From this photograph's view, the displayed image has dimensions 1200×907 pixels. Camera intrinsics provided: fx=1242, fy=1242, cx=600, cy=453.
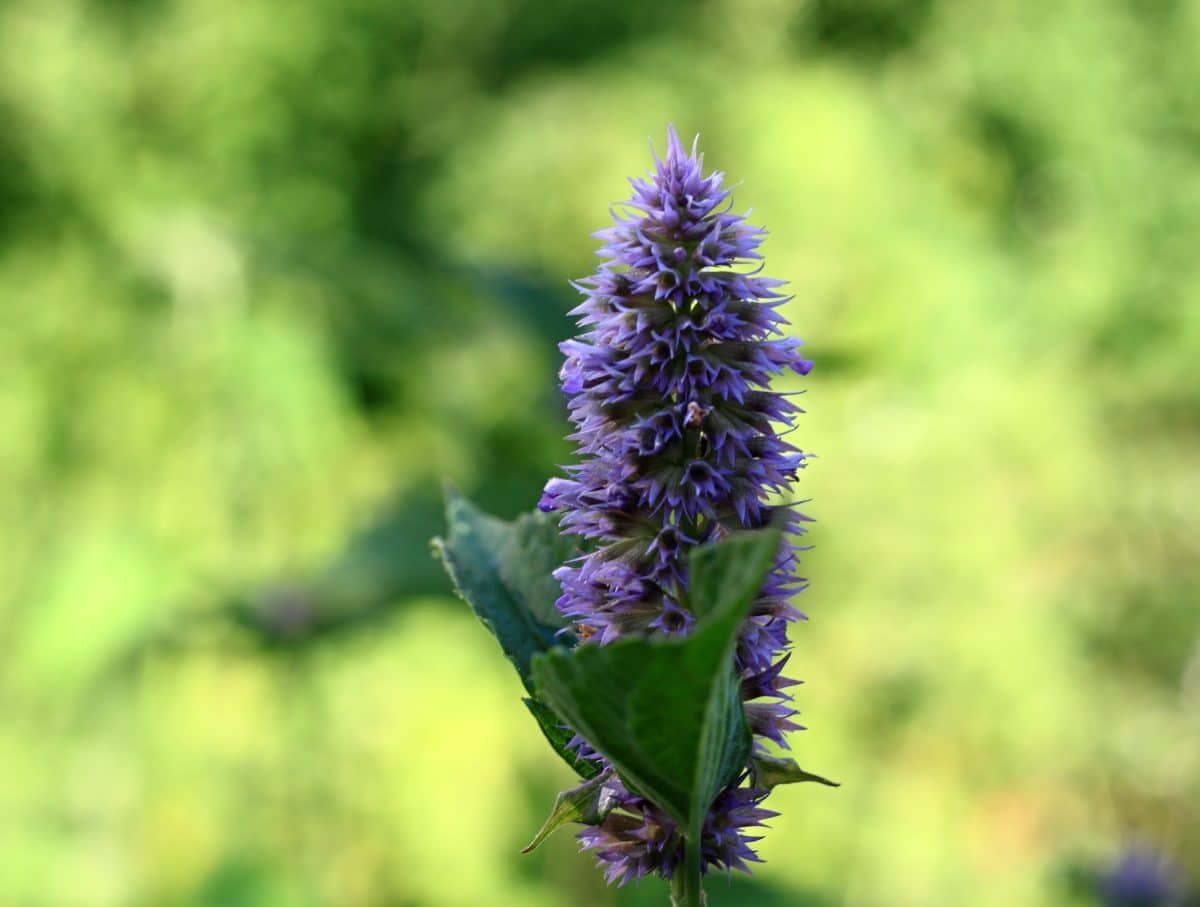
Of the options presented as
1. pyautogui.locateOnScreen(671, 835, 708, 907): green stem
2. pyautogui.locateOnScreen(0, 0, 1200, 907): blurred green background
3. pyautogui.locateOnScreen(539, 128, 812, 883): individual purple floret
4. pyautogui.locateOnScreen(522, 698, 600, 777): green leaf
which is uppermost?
pyautogui.locateOnScreen(0, 0, 1200, 907): blurred green background

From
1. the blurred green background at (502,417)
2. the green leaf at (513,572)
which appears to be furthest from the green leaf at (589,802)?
the blurred green background at (502,417)

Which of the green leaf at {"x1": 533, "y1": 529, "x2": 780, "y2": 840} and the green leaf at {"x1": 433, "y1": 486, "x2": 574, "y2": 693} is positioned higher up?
the green leaf at {"x1": 433, "y1": 486, "x2": 574, "y2": 693}

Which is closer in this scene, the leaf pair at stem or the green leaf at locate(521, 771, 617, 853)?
the leaf pair at stem

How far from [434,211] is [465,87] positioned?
134 cm

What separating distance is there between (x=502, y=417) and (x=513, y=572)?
147 inches

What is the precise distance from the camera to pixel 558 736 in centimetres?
84

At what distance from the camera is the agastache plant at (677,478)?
78 cm

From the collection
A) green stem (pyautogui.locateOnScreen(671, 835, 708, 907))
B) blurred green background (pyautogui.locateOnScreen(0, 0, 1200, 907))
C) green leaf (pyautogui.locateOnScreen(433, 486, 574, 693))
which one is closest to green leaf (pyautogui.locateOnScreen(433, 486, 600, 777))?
green leaf (pyautogui.locateOnScreen(433, 486, 574, 693))

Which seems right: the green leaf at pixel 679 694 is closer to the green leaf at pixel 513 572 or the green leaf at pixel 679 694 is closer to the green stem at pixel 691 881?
the green stem at pixel 691 881

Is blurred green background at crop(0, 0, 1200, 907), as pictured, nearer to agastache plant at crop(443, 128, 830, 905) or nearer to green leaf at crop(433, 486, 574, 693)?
green leaf at crop(433, 486, 574, 693)

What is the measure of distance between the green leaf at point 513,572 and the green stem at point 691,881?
181 mm

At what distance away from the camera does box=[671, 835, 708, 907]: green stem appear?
739mm

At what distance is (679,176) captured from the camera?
0.82m

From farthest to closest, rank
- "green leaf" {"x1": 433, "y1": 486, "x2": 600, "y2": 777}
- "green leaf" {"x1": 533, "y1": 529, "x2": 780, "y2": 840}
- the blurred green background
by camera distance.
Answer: the blurred green background → "green leaf" {"x1": 433, "y1": 486, "x2": 600, "y2": 777} → "green leaf" {"x1": 533, "y1": 529, "x2": 780, "y2": 840}
